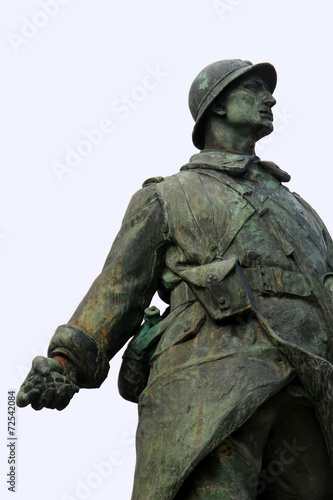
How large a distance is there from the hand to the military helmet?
7.92ft

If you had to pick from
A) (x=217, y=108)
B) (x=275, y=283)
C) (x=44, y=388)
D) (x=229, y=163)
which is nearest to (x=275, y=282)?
(x=275, y=283)

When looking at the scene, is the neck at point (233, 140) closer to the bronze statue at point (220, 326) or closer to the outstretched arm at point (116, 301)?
the bronze statue at point (220, 326)

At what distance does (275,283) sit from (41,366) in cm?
175

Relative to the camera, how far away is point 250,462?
969 cm

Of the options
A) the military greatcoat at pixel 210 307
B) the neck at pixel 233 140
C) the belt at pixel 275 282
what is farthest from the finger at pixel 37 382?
the neck at pixel 233 140

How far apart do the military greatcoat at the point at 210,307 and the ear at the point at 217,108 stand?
33cm

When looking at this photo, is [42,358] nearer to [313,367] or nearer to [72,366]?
[72,366]

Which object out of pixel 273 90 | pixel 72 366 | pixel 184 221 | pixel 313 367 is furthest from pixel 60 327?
pixel 273 90

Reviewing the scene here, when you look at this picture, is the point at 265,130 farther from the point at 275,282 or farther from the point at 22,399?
the point at 22,399

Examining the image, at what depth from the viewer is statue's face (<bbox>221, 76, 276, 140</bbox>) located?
36.5ft

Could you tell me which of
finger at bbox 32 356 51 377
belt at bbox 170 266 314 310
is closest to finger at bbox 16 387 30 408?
finger at bbox 32 356 51 377

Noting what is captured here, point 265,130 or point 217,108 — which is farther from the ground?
point 217,108

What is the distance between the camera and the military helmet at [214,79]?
36.6ft

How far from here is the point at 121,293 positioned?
35.1ft
